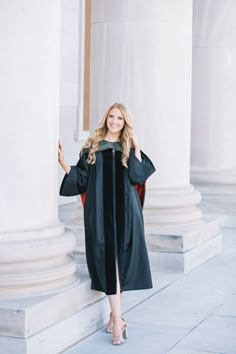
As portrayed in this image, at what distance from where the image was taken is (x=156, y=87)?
1150 centimetres

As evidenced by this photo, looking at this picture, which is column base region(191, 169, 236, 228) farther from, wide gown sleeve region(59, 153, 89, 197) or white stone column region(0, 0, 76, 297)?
white stone column region(0, 0, 76, 297)

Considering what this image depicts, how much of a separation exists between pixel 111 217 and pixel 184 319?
1.51m

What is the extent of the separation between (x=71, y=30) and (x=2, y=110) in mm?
10202

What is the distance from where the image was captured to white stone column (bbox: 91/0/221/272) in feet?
37.5

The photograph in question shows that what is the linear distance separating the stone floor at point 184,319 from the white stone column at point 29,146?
818mm

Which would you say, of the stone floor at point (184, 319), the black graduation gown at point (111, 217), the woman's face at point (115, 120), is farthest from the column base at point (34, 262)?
the woman's face at point (115, 120)

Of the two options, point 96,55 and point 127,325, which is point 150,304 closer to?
point 127,325

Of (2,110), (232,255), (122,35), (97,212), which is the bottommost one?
(232,255)

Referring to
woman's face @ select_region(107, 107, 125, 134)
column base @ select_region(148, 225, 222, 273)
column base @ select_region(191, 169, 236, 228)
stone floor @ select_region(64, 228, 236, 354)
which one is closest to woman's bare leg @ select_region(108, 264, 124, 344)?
stone floor @ select_region(64, 228, 236, 354)

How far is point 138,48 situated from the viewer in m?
11.4

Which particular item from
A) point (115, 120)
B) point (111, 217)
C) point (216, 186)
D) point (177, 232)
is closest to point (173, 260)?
point (177, 232)

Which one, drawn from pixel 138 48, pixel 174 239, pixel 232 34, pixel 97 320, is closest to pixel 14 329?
pixel 97 320

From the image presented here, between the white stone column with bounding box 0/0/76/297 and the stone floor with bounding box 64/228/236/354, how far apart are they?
0.82 m

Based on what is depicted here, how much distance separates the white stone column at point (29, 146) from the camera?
24.4 feet
